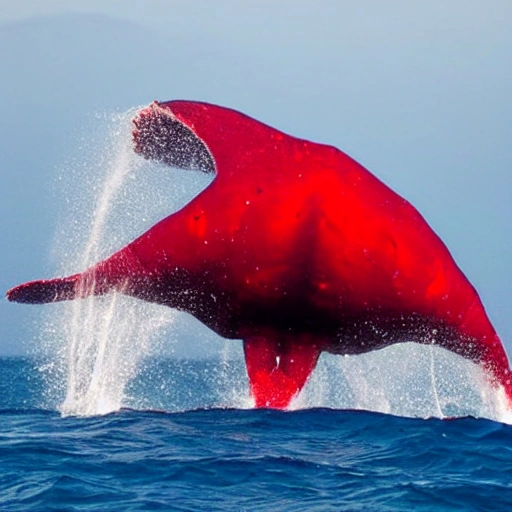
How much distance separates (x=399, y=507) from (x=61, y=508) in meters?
2.48

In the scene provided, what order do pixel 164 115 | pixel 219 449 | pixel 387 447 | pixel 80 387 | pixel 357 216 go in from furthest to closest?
pixel 80 387
pixel 164 115
pixel 357 216
pixel 387 447
pixel 219 449

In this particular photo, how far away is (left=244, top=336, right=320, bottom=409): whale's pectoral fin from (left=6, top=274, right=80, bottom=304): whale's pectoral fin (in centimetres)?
217

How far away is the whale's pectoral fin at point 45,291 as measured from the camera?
12039mm

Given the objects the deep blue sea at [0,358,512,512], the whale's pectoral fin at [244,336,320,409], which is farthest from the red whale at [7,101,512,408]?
the deep blue sea at [0,358,512,512]

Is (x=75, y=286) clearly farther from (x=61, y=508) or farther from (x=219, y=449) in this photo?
(x=61, y=508)

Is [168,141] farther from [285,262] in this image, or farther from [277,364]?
[277,364]

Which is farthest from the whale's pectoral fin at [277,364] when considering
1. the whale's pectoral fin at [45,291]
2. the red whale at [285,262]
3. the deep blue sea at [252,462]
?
the whale's pectoral fin at [45,291]

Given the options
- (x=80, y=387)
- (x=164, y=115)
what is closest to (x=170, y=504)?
(x=164, y=115)

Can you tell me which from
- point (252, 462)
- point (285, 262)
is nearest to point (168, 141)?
point (285, 262)

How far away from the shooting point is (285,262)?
11391mm

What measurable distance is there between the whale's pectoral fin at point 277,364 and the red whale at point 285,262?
A: 0.05 ft

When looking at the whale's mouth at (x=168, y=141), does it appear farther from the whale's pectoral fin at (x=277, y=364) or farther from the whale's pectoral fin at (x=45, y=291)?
the whale's pectoral fin at (x=277, y=364)

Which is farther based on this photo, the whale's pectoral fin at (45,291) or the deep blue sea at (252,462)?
the whale's pectoral fin at (45,291)

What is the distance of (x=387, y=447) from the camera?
1047 centimetres
